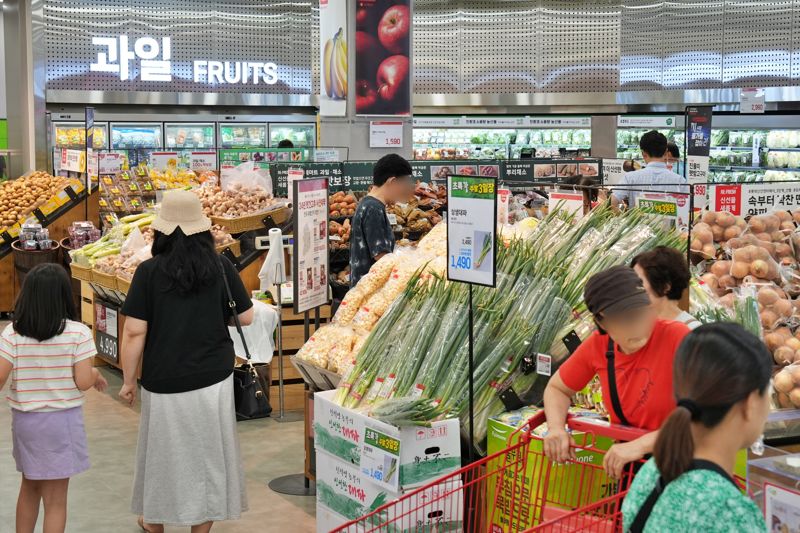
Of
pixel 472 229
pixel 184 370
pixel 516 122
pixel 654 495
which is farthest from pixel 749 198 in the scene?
pixel 516 122

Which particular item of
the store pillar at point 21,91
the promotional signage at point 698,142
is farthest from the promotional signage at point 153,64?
the promotional signage at point 698,142

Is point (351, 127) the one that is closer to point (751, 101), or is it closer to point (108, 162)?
point (108, 162)

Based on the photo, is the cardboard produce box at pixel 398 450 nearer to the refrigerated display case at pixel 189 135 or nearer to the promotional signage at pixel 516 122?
the refrigerated display case at pixel 189 135

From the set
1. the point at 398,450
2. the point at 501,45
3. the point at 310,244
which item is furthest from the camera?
the point at 501,45

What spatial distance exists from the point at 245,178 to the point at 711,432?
7.30 metres

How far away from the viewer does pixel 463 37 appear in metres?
16.0

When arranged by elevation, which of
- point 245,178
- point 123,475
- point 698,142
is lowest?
point 123,475

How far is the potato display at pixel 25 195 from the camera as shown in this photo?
10750 mm

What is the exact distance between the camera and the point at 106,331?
834 centimetres

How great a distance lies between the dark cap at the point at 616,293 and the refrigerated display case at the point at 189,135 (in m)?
12.3

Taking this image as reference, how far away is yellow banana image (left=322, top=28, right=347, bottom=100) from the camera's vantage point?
35.1ft

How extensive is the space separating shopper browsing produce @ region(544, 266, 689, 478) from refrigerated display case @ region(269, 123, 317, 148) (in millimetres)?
12524

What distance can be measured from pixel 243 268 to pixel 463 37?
9091 mm

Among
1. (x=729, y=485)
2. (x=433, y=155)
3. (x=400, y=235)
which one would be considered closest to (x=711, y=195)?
(x=400, y=235)
